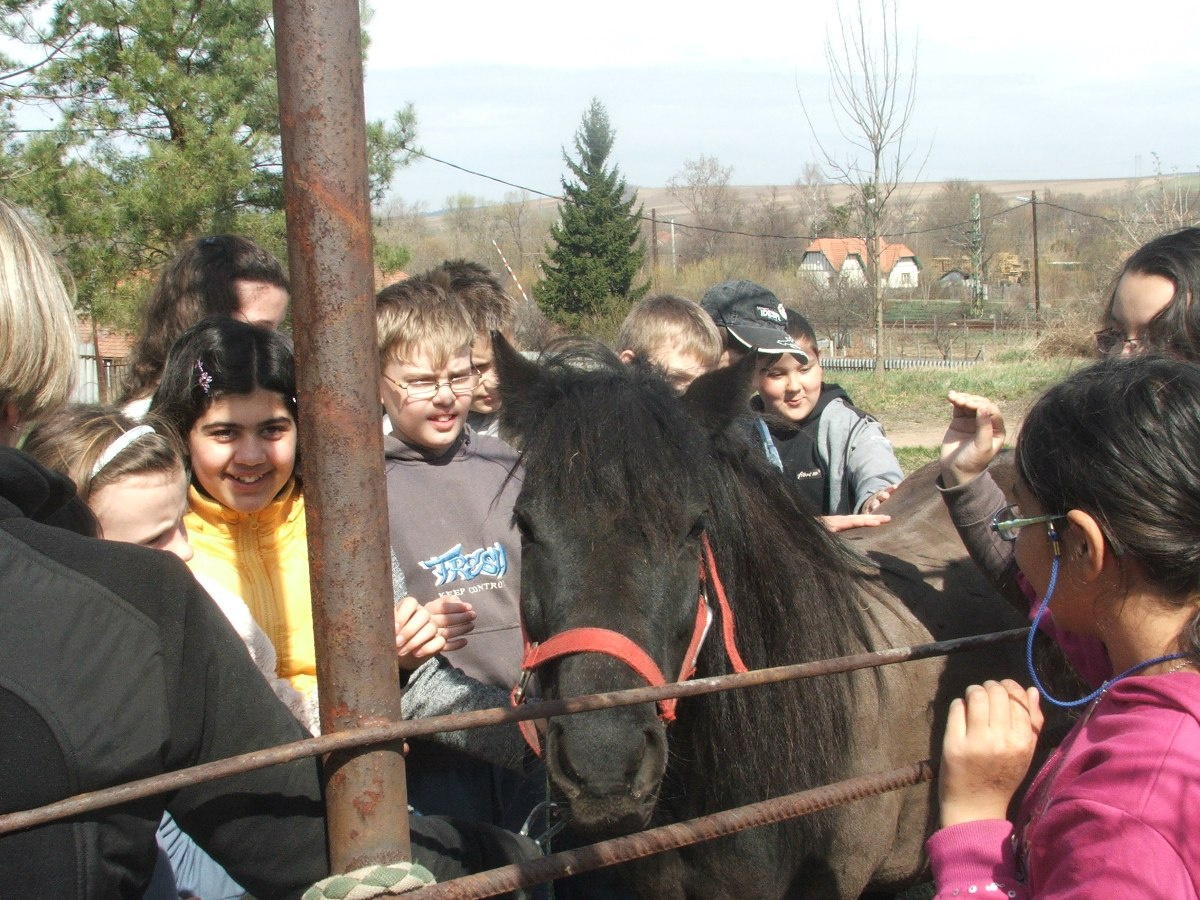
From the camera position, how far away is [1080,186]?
128m

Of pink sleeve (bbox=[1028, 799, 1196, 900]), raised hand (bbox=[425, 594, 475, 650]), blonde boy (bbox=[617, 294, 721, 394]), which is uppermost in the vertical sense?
blonde boy (bbox=[617, 294, 721, 394])

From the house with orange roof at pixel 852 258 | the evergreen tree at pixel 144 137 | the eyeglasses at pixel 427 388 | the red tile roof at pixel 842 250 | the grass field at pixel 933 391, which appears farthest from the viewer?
the red tile roof at pixel 842 250

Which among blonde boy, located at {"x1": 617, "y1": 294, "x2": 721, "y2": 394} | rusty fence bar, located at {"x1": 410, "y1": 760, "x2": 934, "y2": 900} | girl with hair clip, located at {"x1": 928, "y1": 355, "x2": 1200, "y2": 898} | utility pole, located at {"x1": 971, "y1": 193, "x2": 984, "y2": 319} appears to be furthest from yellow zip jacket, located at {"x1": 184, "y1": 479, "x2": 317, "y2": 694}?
utility pole, located at {"x1": 971, "y1": 193, "x2": 984, "y2": 319}

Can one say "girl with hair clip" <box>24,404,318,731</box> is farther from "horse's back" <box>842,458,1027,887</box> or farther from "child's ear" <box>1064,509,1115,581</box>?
"child's ear" <box>1064,509,1115,581</box>

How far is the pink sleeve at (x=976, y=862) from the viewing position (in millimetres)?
1233

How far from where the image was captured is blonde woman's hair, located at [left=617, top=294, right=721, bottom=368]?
3555mm

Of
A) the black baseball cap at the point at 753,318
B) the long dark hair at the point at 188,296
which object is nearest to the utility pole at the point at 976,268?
the black baseball cap at the point at 753,318

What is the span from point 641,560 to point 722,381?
1.66 feet

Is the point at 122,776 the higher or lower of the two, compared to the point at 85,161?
lower

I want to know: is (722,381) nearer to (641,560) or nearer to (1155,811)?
(641,560)

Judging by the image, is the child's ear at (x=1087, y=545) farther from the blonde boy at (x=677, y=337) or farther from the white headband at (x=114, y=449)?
the blonde boy at (x=677, y=337)

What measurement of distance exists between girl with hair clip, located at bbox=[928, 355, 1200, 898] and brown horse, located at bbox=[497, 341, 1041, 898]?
0.55 metres

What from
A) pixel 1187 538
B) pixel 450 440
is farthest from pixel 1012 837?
pixel 450 440

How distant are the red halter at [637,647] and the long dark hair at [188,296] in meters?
1.59
